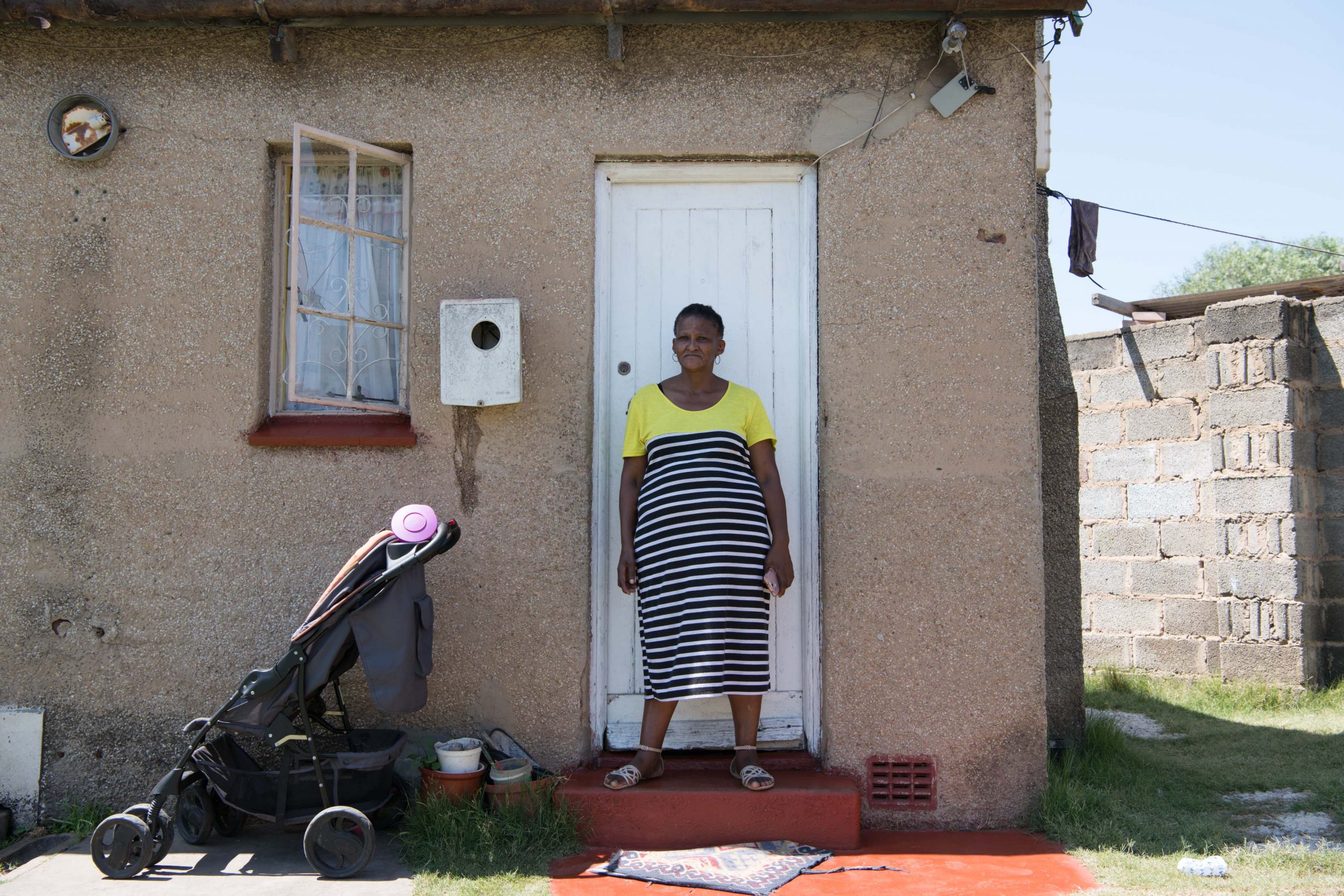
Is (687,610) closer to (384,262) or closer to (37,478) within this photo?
(384,262)

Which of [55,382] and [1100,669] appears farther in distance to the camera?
[1100,669]

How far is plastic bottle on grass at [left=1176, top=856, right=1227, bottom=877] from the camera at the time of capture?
3684 mm

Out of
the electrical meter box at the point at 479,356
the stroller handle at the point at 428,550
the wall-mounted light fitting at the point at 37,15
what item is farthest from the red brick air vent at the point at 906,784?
the wall-mounted light fitting at the point at 37,15

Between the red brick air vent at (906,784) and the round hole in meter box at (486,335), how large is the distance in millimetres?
2406

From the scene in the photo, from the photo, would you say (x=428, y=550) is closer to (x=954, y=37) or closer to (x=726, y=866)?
(x=726, y=866)

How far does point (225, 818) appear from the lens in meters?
4.11

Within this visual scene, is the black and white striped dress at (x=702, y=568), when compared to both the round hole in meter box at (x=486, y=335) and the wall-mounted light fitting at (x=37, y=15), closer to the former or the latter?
the round hole in meter box at (x=486, y=335)

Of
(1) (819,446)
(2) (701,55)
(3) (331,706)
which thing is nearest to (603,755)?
(3) (331,706)

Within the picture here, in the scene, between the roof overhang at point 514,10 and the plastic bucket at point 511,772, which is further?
the roof overhang at point 514,10

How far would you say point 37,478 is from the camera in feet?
15.0

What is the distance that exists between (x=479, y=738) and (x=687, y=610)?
106cm

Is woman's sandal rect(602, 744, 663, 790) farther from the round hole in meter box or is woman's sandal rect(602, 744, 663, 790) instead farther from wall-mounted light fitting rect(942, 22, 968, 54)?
wall-mounted light fitting rect(942, 22, 968, 54)

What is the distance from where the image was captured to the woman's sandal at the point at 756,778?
4.02 metres

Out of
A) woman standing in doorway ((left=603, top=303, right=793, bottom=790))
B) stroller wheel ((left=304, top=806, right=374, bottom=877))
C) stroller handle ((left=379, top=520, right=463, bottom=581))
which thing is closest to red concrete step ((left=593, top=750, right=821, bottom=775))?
woman standing in doorway ((left=603, top=303, right=793, bottom=790))
